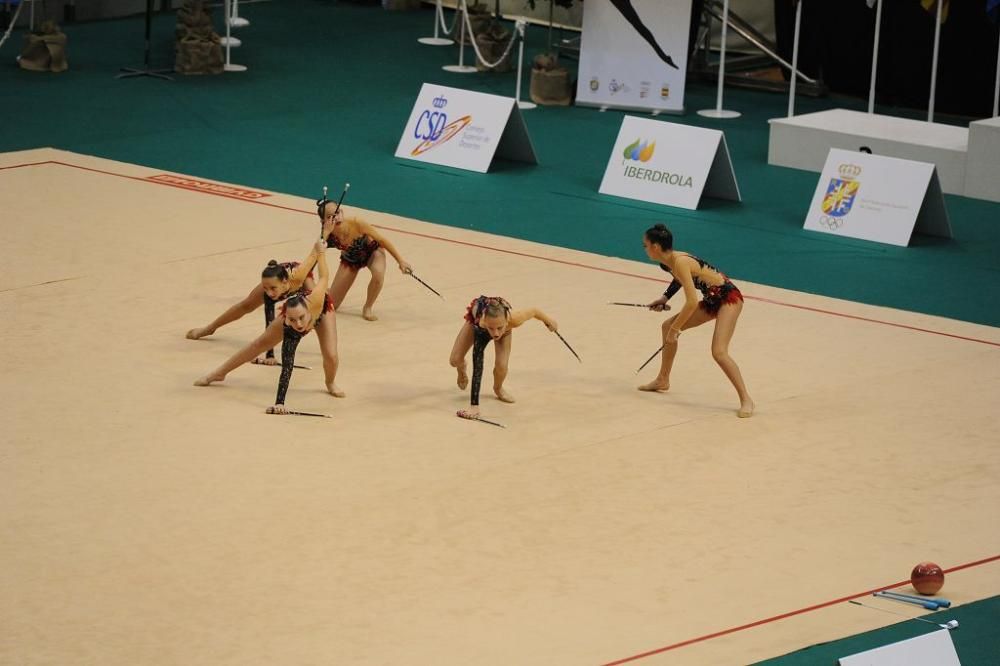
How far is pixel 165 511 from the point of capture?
8.00 m

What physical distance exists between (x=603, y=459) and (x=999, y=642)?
2569mm

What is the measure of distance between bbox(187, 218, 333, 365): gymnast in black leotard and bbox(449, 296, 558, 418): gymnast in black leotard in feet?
3.37

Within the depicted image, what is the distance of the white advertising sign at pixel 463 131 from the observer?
15289mm

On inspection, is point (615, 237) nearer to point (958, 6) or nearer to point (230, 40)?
point (958, 6)

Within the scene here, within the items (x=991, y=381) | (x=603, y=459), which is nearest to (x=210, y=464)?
(x=603, y=459)

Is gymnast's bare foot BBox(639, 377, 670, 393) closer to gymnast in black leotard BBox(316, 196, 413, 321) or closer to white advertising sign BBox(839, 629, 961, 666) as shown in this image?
gymnast in black leotard BBox(316, 196, 413, 321)

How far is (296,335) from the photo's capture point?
921cm

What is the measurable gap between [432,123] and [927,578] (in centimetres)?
943

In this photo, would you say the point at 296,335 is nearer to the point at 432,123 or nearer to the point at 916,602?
the point at 916,602

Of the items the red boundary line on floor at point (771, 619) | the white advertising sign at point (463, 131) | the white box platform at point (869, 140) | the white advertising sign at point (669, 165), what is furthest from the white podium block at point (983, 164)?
the red boundary line on floor at point (771, 619)

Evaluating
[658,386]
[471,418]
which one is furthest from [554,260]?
[471,418]

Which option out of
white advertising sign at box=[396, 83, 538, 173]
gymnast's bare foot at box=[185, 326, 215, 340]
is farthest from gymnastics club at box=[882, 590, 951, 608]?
white advertising sign at box=[396, 83, 538, 173]

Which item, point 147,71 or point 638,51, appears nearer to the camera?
point 638,51

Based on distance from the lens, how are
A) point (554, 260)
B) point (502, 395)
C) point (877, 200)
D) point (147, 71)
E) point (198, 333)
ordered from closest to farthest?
1. point (502, 395)
2. point (198, 333)
3. point (554, 260)
4. point (877, 200)
5. point (147, 71)
